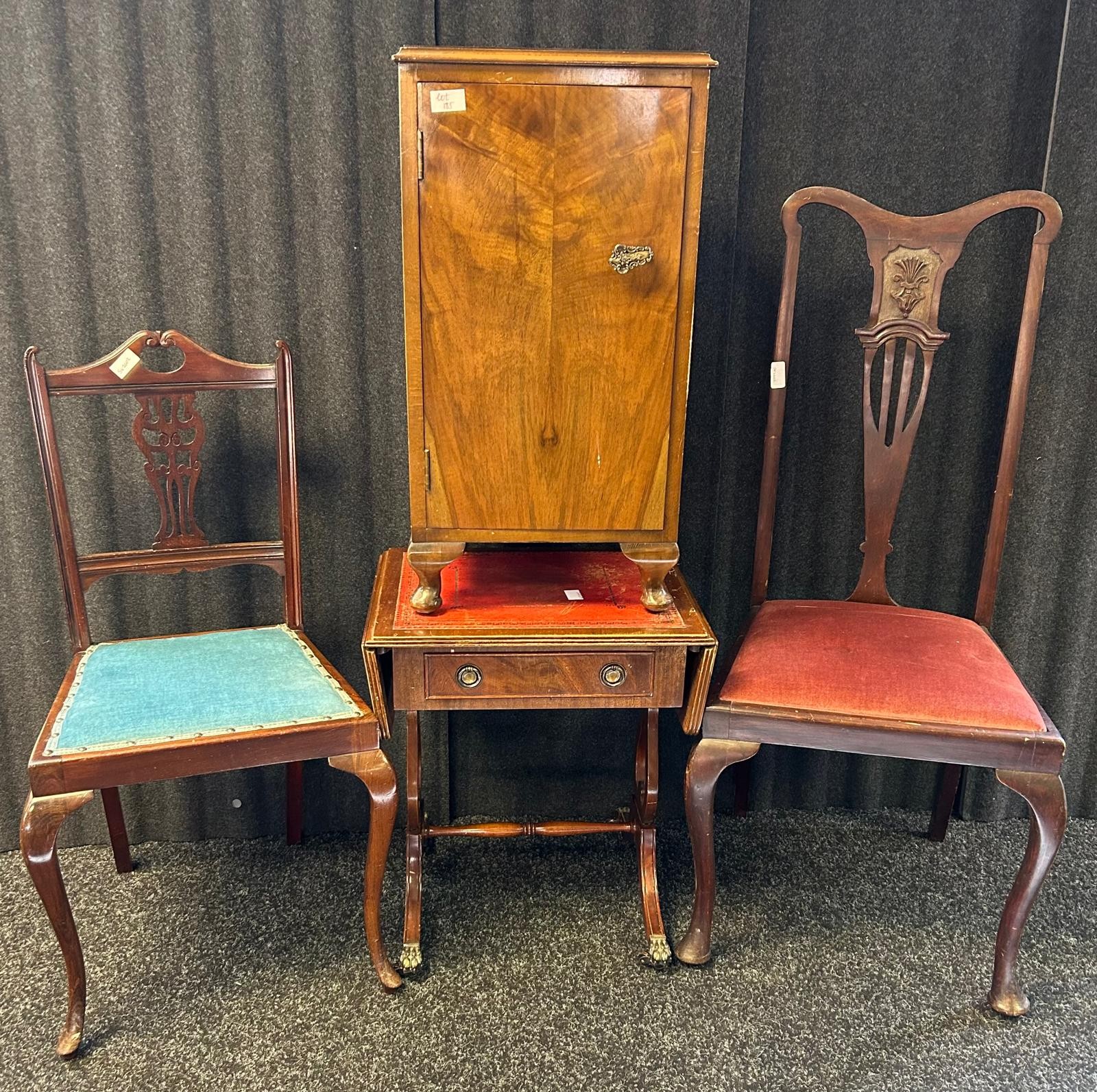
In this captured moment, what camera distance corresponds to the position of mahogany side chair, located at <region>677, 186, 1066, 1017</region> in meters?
1.85

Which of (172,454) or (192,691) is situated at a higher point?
(172,454)

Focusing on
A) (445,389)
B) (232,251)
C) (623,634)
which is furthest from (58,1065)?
(232,251)

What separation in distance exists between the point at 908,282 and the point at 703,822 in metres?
1.19

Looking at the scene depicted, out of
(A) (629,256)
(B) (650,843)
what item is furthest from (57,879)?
(A) (629,256)

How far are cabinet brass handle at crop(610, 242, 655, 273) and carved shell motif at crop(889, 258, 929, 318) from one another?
25.6 inches

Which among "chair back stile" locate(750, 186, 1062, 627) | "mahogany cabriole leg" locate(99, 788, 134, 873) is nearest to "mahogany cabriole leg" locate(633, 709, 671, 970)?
"chair back stile" locate(750, 186, 1062, 627)

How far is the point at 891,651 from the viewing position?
6.59 feet

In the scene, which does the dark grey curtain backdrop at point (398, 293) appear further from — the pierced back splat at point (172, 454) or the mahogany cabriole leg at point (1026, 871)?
the mahogany cabriole leg at point (1026, 871)

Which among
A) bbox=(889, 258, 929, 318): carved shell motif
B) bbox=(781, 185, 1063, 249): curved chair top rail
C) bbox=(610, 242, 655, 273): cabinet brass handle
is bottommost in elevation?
bbox=(889, 258, 929, 318): carved shell motif

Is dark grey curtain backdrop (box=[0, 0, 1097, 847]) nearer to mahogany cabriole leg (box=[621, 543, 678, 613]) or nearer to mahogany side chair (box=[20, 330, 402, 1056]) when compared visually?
mahogany side chair (box=[20, 330, 402, 1056])

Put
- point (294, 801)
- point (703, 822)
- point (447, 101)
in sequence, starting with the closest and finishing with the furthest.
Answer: point (447, 101), point (703, 822), point (294, 801)

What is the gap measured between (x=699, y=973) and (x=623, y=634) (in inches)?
30.2

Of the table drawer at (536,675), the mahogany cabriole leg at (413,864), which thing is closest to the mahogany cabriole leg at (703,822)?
the table drawer at (536,675)

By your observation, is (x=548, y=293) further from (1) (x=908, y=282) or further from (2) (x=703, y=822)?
(2) (x=703, y=822)
